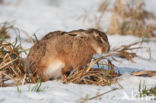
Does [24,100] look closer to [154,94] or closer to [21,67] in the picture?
[21,67]

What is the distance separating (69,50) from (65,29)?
10.9ft

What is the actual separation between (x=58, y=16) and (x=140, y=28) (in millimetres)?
2190

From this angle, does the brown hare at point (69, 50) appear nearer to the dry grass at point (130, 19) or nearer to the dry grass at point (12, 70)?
the dry grass at point (12, 70)

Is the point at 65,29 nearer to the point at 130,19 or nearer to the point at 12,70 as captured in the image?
the point at 130,19

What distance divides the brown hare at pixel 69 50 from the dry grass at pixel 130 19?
127 inches

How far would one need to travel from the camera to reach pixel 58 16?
7191 millimetres

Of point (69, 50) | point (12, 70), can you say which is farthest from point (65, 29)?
point (69, 50)

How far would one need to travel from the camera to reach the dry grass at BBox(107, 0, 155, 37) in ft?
18.9

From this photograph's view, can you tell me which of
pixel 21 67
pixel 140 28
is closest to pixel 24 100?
pixel 21 67

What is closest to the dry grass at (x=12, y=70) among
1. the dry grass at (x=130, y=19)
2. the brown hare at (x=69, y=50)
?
the brown hare at (x=69, y=50)

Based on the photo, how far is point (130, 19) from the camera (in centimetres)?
614

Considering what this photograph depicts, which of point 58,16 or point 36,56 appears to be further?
point 58,16

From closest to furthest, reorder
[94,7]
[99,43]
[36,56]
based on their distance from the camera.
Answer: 1. [99,43]
2. [36,56]
3. [94,7]

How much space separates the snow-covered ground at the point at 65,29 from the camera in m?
2.15
